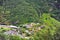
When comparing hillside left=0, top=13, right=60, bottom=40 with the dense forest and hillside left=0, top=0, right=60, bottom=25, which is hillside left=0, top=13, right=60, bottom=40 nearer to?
the dense forest

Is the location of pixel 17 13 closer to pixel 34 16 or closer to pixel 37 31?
pixel 34 16

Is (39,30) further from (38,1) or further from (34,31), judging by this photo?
(38,1)

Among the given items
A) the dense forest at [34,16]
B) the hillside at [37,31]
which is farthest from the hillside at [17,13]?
the hillside at [37,31]

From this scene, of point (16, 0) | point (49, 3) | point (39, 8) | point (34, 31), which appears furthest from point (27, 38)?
point (49, 3)

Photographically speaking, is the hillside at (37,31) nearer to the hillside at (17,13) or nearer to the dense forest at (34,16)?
the dense forest at (34,16)

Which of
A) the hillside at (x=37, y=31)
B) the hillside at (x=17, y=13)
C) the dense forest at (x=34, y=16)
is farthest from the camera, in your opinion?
the hillside at (x=17, y=13)

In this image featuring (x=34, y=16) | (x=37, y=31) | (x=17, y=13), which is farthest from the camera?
(x=34, y=16)

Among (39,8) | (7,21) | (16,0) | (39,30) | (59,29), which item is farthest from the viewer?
(39,8)

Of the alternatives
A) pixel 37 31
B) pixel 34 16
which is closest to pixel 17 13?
pixel 34 16
